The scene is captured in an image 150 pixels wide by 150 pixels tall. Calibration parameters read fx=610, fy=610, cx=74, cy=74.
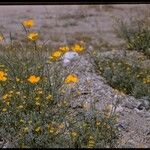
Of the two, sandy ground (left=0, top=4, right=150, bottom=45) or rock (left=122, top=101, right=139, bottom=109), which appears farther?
sandy ground (left=0, top=4, right=150, bottom=45)

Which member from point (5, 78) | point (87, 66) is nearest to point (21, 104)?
point (5, 78)

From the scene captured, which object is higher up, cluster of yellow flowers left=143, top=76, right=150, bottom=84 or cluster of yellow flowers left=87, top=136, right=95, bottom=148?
cluster of yellow flowers left=87, top=136, right=95, bottom=148

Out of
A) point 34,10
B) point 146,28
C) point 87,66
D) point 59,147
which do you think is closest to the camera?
point 59,147

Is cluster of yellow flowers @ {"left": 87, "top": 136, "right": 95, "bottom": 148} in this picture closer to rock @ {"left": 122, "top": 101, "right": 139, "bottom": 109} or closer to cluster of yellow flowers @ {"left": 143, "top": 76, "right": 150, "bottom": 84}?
rock @ {"left": 122, "top": 101, "right": 139, "bottom": 109}

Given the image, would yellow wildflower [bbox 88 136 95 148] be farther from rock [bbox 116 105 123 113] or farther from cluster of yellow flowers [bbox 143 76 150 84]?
cluster of yellow flowers [bbox 143 76 150 84]

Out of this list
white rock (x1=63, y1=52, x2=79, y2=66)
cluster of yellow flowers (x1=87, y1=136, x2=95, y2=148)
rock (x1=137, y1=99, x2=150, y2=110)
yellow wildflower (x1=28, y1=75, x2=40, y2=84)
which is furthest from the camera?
white rock (x1=63, y1=52, x2=79, y2=66)

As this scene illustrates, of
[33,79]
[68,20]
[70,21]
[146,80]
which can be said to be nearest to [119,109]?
[33,79]

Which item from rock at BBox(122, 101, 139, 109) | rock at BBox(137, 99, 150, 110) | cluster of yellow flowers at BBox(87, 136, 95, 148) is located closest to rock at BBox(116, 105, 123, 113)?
rock at BBox(122, 101, 139, 109)

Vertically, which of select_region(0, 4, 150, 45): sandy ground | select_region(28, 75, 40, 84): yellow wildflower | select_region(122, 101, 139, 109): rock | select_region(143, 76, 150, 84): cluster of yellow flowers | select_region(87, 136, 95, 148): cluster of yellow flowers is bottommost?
select_region(0, 4, 150, 45): sandy ground

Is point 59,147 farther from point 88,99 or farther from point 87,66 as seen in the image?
point 87,66

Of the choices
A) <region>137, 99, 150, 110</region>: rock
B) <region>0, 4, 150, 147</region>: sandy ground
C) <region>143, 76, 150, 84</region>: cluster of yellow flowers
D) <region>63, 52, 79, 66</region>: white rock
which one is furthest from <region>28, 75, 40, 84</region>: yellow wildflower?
<region>0, 4, 150, 147</region>: sandy ground

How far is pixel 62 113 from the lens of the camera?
547 cm

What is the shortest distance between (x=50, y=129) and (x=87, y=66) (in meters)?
2.90

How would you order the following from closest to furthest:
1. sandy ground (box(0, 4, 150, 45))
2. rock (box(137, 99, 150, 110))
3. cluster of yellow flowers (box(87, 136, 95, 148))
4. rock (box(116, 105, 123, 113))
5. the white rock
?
cluster of yellow flowers (box(87, 136, 95, 148)) → rock (box(116, 105, 123, 113)) → rock (box(137, 99, 150, 110)) → the white rock → sandy ground (box(0, 4, 150, 45))
